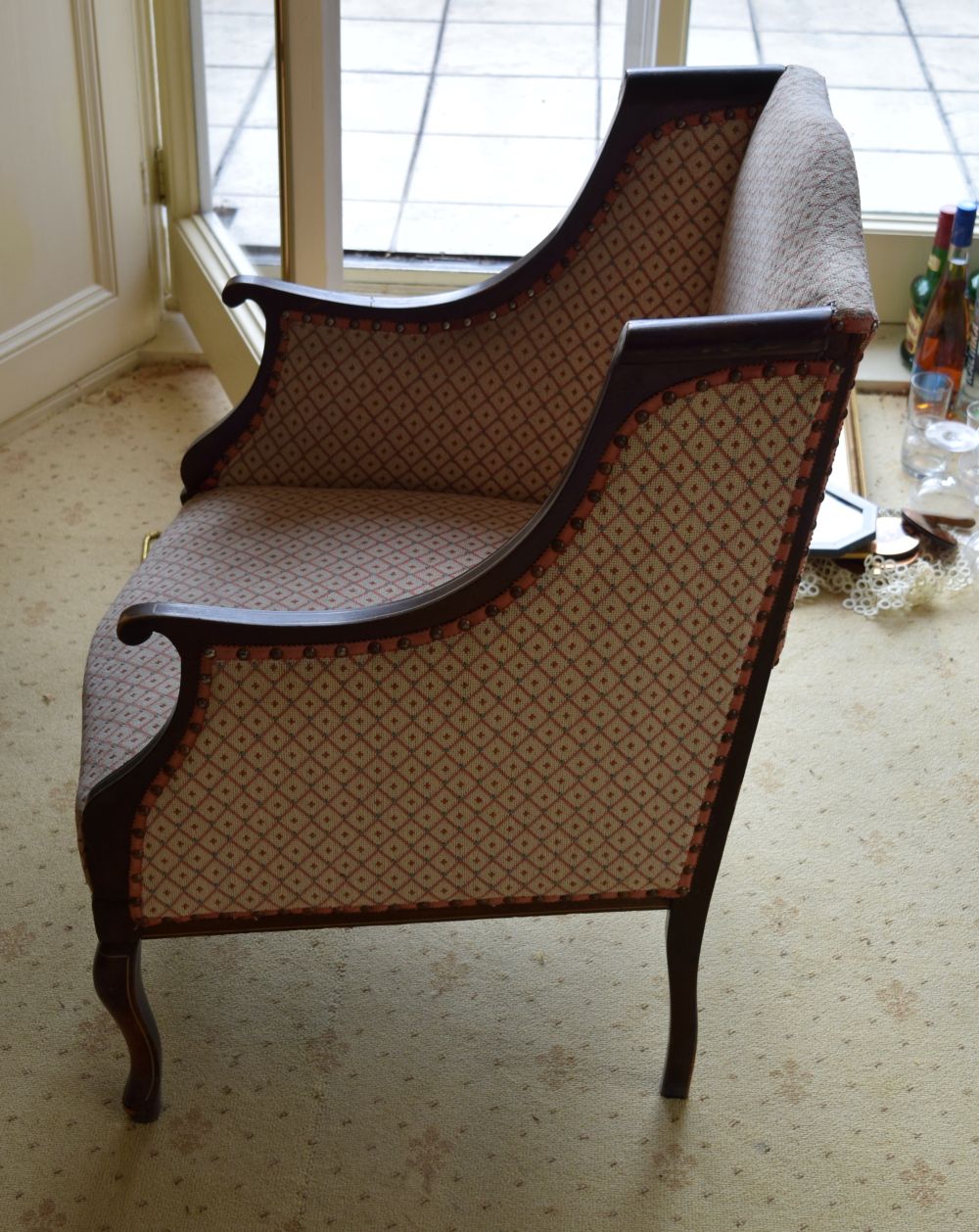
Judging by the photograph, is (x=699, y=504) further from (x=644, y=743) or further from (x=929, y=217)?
(x=929, y=217)

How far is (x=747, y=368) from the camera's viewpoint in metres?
1.09

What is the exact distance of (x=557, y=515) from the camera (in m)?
1.15

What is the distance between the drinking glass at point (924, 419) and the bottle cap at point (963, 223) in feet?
0.82

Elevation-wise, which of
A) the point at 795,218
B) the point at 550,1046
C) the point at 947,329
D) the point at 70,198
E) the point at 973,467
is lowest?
the point at 550,1046

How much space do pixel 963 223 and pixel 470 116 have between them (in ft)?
3.44

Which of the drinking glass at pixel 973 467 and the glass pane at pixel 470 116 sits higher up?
the glass pane at pixel 470 116

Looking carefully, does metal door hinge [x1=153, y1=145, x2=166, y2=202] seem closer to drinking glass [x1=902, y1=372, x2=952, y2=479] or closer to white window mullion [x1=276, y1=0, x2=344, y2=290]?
white window mullion [x1=276, y1=0, x2=344, y2=290]

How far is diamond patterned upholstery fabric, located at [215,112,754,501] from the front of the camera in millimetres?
1596

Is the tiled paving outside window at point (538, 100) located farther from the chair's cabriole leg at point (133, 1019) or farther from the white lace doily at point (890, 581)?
the chair's cabriole leg at point (133, 1019)

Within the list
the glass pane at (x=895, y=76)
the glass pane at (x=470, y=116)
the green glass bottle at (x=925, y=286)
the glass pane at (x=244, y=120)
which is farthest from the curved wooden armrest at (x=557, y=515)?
the glass pane at (x=895, y=76)

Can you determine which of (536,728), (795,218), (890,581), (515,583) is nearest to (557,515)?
(515,583)

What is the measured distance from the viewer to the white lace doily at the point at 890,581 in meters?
2.29

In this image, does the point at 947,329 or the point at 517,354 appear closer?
the point at 517,354

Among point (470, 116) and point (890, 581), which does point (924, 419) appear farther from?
point (470, 116)
